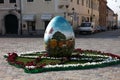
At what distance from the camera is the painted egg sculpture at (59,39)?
1550cm

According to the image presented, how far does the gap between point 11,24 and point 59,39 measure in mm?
33767

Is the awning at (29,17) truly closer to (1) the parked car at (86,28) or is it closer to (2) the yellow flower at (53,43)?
(1) the parked car at (86,28)

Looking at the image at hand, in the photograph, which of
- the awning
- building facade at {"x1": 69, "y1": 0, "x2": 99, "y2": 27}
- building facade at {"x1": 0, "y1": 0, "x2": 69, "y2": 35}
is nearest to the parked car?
building facade at {"x1": 69, "y1": 0, "x2": 99, "y2": 27}

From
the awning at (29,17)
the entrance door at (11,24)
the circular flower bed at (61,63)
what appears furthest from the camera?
the entrance door at (11,24)

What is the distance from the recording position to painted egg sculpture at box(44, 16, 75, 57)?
50.9 feet

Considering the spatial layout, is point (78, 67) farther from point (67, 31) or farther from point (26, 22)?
point (26, 22)

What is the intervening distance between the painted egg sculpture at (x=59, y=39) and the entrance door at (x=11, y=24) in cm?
3303

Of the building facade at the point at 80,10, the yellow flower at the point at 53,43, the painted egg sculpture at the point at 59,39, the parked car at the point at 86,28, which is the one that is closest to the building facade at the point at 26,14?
the building facade at the point at 80,10

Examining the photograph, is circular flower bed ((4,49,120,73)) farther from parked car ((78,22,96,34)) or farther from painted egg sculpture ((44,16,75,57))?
parked car ((78,22,96,34))

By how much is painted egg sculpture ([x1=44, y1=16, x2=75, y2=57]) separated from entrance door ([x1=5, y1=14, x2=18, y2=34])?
3303 cm

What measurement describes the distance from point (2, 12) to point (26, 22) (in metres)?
3.60

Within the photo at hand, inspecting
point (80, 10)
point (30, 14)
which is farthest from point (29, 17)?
point (80, 10)

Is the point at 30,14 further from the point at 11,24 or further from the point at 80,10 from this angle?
the point at 80,10

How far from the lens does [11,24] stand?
48594 millimetres
